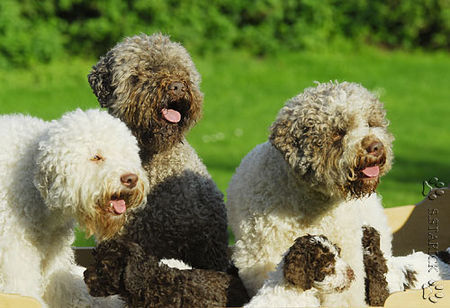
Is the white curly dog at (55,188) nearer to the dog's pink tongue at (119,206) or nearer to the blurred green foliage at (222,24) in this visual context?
the dog's pink tongue at (119,206)

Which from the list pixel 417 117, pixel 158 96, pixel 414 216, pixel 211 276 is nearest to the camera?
pixel 211 276

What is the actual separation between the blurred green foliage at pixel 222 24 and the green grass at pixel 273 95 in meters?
0.31

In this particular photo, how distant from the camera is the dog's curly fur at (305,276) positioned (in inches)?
175

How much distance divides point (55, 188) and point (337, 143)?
1.61 meters

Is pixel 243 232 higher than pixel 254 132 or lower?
lower

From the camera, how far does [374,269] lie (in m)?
5.18

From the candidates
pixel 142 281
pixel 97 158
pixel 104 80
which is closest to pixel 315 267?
pixel 142 281

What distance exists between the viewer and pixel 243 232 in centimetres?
511

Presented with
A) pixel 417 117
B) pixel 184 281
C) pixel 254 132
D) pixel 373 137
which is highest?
pixel 417 117

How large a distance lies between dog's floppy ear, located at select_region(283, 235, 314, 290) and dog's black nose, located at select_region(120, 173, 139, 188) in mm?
946

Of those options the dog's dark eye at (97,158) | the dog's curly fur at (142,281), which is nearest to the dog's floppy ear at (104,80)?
the dog's dark eye at (97,158)

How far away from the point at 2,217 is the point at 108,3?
9983 millimetres

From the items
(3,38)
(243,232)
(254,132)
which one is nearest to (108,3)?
(3,38)

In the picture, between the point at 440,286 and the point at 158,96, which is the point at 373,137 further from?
the point at 158,96
